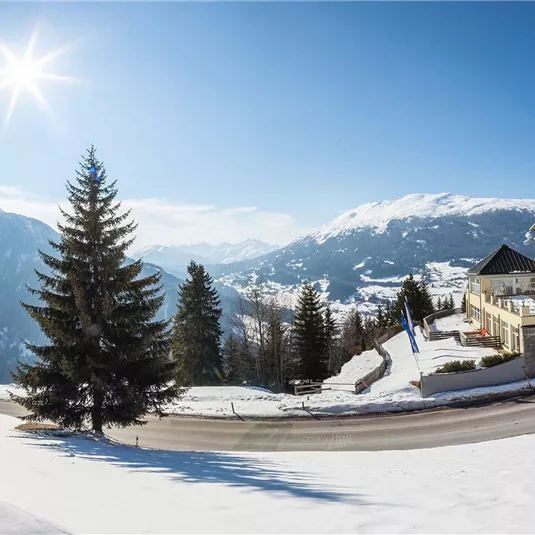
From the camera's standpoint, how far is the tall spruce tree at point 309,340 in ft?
141

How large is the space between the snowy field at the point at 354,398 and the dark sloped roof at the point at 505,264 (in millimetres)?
8544

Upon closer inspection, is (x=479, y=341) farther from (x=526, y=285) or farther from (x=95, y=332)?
(x=95, y=332)

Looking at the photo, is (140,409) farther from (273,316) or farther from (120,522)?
(273,316)

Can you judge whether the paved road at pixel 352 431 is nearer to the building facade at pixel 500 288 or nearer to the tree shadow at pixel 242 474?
the tree shadow at pixel 242 474

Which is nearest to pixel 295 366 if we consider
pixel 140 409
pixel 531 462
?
pixel 140 409

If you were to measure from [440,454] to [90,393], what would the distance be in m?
13.6

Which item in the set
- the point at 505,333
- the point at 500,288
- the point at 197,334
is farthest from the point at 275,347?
the point at 500,288

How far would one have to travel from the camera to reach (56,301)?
16250 millimetres

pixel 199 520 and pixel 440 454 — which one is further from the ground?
pixel 199 520

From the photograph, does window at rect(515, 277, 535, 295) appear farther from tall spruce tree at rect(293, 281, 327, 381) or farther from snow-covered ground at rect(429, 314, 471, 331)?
tall spruce tree at rect(293, 281, 327, 381)

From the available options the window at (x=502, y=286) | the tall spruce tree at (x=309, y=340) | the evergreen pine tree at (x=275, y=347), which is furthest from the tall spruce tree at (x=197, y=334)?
the window at (x=502, y=286)

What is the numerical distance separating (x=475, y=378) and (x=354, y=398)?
7.62 m

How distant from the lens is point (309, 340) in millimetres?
43438

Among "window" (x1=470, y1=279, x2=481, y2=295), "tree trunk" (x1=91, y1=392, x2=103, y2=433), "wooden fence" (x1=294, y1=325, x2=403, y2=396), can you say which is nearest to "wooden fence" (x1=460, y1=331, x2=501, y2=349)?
"window" (x1=470, y1=279, x2=481, y2=295)
